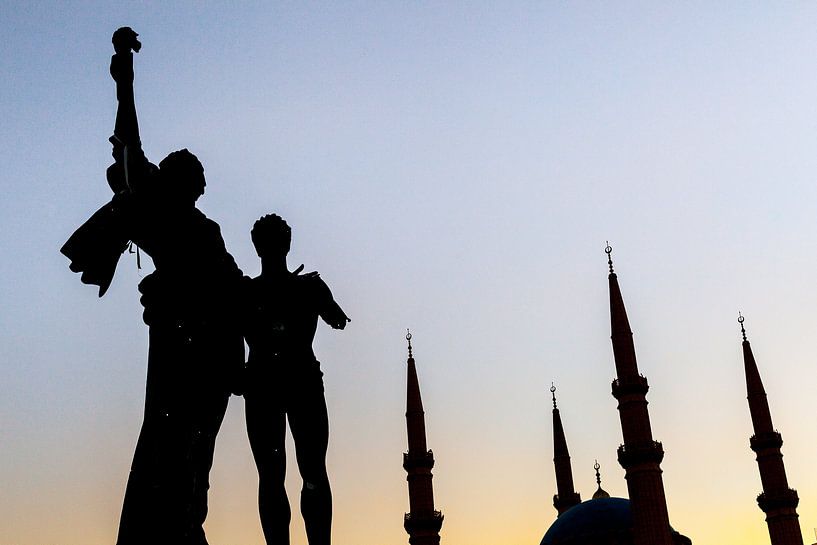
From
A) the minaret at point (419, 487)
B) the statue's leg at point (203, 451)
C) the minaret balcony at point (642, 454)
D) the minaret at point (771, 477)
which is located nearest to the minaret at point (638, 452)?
the minaret balcony at point (642, 454)

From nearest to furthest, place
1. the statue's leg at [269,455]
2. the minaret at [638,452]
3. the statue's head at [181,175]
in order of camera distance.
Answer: the statue's head at [181,175]
the statue's leg at [269,455]
the minaret at [638,452]

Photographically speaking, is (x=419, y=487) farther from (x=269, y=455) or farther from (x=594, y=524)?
(x=269, y=455)

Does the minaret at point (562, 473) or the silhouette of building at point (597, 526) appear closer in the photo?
the silhouette of building at point (597, 526)

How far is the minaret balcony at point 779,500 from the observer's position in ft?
111

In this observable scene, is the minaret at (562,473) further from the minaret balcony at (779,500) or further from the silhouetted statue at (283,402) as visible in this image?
the silhouetted statue at (283,402)

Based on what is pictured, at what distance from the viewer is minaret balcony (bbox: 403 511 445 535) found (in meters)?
35.0

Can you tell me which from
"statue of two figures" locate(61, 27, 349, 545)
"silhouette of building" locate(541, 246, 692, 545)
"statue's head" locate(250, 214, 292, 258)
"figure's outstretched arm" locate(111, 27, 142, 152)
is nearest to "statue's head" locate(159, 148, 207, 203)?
"statue of two figures" locate(61, 27, 349, 545)

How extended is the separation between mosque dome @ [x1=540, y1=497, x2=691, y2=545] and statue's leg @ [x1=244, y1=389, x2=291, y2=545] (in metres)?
31.9

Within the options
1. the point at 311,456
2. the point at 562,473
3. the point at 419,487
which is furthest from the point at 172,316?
the point at 562,473

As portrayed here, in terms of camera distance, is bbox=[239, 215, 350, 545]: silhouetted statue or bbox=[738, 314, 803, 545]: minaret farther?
bbox=[738, 314, 803, 545]: minaret

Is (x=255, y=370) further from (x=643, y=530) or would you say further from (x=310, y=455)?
(x=643, y=530)

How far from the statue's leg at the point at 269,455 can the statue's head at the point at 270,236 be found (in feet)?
2.84

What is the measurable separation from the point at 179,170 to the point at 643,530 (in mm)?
29128

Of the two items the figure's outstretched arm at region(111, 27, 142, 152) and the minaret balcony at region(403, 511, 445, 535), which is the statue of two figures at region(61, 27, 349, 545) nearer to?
the figure's outstretched arm at region(111, 27, 142, 152)
